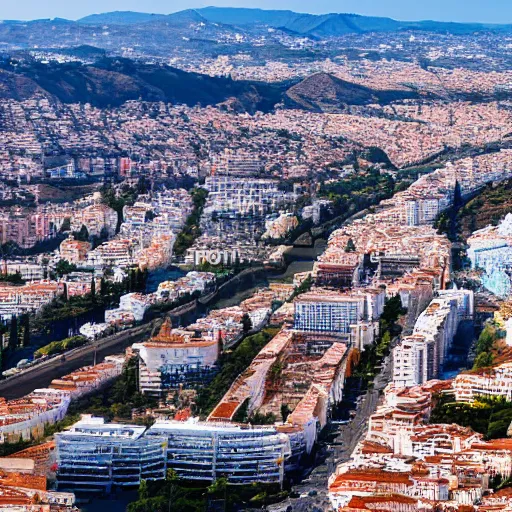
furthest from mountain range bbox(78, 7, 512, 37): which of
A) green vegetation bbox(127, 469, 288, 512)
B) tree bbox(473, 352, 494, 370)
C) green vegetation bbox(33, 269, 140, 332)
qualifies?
green vegetation bbox(127, 469, 288, 512)

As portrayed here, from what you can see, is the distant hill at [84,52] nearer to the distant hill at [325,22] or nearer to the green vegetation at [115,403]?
the distant hill at [325,22]

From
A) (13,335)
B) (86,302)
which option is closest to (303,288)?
(86,302)

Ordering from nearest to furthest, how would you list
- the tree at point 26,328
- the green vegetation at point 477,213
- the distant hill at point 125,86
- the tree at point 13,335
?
1. the tree at point 13,335
2. the tree at point 26,328
3. the green vegetation at point 477,213
4. the distant hill at point 125,86

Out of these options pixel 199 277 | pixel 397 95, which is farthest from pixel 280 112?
pixel 199 277

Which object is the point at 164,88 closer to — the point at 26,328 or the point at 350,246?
the point at 350,246

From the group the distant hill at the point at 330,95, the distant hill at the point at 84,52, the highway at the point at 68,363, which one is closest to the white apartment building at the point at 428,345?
the highway at the point at 68,363

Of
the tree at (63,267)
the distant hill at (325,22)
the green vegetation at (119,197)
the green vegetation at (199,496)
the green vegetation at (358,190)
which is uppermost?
the green vegetation at (199,496)

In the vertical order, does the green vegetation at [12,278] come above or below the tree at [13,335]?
below

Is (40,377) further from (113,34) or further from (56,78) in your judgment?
(113,34)
